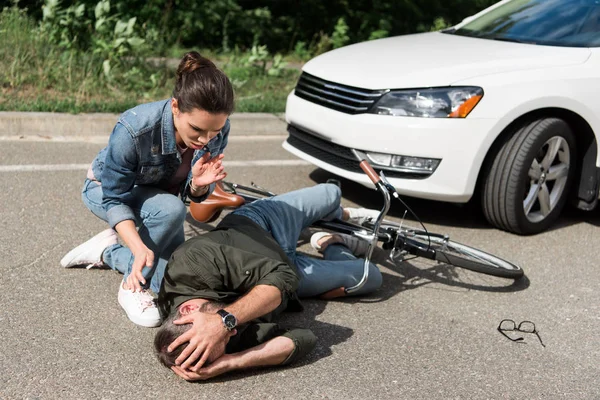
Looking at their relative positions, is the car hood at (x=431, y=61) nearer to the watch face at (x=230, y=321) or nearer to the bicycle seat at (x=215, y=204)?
the bicycle seat at (x=215, y=204)

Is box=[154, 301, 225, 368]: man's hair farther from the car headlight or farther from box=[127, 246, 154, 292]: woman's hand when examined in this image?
the car headlight

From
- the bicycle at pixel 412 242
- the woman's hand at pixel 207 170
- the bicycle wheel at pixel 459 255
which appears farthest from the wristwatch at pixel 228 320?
the bicycle wheel at pixel 459 255

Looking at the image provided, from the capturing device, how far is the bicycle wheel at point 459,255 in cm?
471

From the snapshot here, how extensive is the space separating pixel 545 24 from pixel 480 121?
128cm

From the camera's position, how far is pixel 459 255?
479 centimetres

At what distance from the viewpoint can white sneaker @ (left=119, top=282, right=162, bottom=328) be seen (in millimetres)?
4000

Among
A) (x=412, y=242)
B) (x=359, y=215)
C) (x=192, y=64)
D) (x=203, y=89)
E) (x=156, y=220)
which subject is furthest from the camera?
(x=359, y=215)

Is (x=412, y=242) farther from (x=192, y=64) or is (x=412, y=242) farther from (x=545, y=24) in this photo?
(x=545, y=24)

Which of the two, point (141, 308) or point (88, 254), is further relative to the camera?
point (88, 254)

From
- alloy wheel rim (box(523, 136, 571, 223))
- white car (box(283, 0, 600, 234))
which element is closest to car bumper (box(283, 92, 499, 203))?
white car (box(283, 0, 600, 234))

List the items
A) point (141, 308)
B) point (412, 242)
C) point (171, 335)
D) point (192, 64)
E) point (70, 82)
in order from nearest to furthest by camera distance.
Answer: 1. point (171, 335)
2. point (192, 64)
3. point (141, 308)
4. point (412, 242)
5. point (70, 82)

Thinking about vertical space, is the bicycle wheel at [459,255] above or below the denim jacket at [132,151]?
below

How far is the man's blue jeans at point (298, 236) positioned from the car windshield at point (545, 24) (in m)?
2.40

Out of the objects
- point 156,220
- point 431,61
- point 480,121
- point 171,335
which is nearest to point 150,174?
point 156,220
